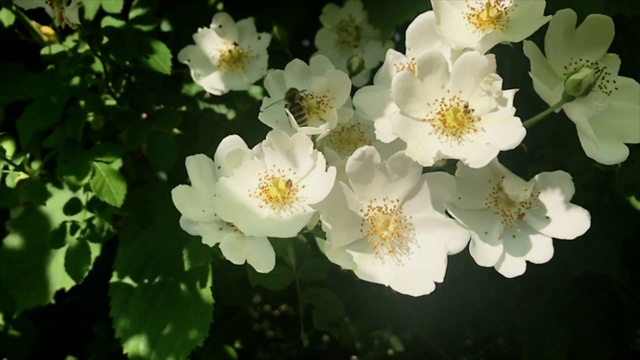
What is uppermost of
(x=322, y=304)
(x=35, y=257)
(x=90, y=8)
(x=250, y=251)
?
(x=90, y=8)

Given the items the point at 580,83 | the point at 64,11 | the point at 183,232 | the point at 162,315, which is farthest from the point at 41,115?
the point at 580,83

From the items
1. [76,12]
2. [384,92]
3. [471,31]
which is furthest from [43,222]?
[471,31]

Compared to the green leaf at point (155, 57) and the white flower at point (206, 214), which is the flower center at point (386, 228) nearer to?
the white flower at point (206, 214)

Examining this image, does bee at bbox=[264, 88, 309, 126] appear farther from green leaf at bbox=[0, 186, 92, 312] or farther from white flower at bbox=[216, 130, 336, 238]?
green leaf at bbox=[0, 186, 92, 312]

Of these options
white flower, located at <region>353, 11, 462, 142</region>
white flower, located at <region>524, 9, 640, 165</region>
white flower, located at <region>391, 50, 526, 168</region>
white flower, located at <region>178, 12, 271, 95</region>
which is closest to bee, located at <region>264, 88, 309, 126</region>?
white flower, located at <region>353, 11, 462, 142</region>

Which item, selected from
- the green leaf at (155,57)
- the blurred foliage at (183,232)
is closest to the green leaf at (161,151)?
the blurred foliage at (183,232)

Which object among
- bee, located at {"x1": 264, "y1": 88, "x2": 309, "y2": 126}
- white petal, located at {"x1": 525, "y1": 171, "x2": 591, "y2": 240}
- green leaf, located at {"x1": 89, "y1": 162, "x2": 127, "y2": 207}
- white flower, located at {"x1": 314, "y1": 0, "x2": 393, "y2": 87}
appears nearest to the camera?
white petal, located at {"x1": 525, "y1": 171, "x2": 591, "y2": 240}

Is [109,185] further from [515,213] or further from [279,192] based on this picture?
[515,213]
